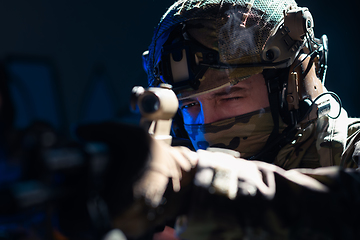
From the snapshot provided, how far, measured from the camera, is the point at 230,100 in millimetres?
1154

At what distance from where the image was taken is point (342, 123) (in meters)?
1.16

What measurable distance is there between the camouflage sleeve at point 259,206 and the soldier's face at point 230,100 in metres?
0.58

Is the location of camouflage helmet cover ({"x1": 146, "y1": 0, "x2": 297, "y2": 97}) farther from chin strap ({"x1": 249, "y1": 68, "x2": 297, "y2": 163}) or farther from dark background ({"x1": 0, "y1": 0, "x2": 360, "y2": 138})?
dark background ({"x1": 0, "y1": 0, "x2": 360, "y2": 138})

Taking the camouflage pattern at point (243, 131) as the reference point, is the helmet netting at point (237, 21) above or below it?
above

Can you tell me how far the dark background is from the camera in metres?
0.91

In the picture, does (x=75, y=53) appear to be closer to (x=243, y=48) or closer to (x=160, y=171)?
(x=243, y=48)

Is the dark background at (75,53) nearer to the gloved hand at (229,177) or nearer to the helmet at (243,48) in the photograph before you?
the helmet at (243,48)

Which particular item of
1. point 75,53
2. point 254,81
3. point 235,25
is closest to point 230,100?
point 254,81

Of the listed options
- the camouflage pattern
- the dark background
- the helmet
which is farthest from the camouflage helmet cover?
the dark background

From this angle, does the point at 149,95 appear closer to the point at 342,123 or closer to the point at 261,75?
the point at 261,75

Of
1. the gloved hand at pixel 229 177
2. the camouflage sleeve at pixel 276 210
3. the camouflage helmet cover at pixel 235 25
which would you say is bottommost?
the camouflage sleeve at pixel 276 210

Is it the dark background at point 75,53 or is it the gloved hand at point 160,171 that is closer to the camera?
the gloved hand at point 160,171

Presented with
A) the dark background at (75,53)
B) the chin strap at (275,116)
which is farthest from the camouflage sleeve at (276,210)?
the chin strap at (275,116)

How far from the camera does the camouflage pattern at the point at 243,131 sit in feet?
3.76
